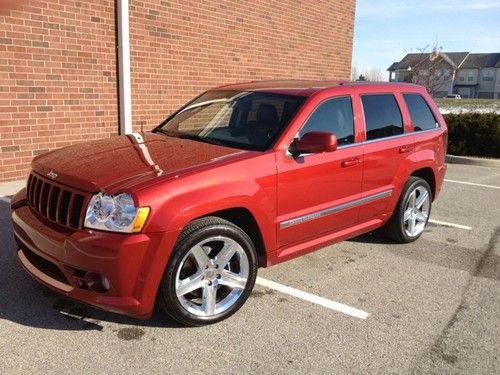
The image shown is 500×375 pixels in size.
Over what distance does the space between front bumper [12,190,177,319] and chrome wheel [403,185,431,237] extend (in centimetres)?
310

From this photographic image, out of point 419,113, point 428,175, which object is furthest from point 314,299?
point 419,113

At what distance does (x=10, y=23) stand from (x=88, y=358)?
527 centimetres

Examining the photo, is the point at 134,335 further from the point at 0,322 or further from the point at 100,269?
the point at 0,322

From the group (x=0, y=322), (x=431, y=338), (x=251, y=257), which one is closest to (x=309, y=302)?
(x=251, y=257)

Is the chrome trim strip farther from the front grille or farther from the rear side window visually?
the front grille

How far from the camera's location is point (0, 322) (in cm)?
341

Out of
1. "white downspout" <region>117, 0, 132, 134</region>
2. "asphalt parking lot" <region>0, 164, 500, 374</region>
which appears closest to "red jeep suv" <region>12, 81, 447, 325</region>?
"asphalt parking lot" <region>0, 164, 500, 374</region>

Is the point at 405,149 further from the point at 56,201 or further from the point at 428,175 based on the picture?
the point at 56,201

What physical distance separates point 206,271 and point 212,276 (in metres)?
0.07

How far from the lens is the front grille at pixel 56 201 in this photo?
10.5ft

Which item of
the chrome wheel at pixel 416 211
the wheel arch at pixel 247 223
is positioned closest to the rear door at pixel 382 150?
the chrome wheel at pixel 416 211

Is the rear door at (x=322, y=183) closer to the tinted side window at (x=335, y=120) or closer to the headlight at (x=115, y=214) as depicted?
the tinted side window at (x=335, y=120)

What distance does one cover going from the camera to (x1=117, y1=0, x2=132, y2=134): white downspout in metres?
7.75

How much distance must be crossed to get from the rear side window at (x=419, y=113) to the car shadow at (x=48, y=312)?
3420 mm
